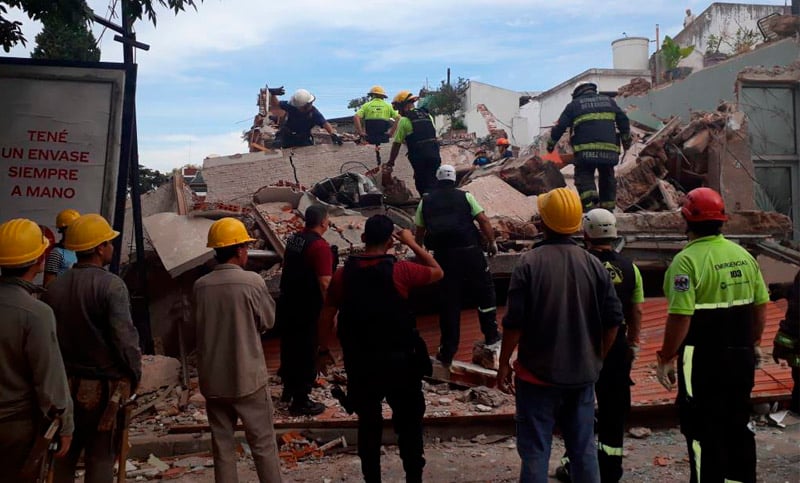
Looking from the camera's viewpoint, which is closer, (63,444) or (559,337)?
(63,444)

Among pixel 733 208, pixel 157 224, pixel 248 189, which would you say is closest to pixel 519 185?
pixel 733 208

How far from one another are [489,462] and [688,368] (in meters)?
1.77

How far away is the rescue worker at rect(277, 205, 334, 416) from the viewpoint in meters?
5.58

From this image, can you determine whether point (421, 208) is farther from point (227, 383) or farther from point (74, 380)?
point (74, 380)

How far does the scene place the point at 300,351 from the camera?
5.83 metres

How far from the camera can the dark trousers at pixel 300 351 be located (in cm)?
582

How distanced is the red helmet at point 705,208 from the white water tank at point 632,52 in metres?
23.3

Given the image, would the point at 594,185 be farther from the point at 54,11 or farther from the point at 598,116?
the point at 54,11

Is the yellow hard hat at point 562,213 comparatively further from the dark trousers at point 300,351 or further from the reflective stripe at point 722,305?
the dark trousers at point 300,351

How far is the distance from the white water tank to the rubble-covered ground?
2218 cm

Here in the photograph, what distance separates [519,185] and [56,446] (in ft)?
25.1

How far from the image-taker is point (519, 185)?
32.4 ft

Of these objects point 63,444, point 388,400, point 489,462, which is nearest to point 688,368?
point 388,400

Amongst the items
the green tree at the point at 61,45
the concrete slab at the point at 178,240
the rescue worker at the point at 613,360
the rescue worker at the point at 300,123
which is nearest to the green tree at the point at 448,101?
the green tree at the point at 61,45
